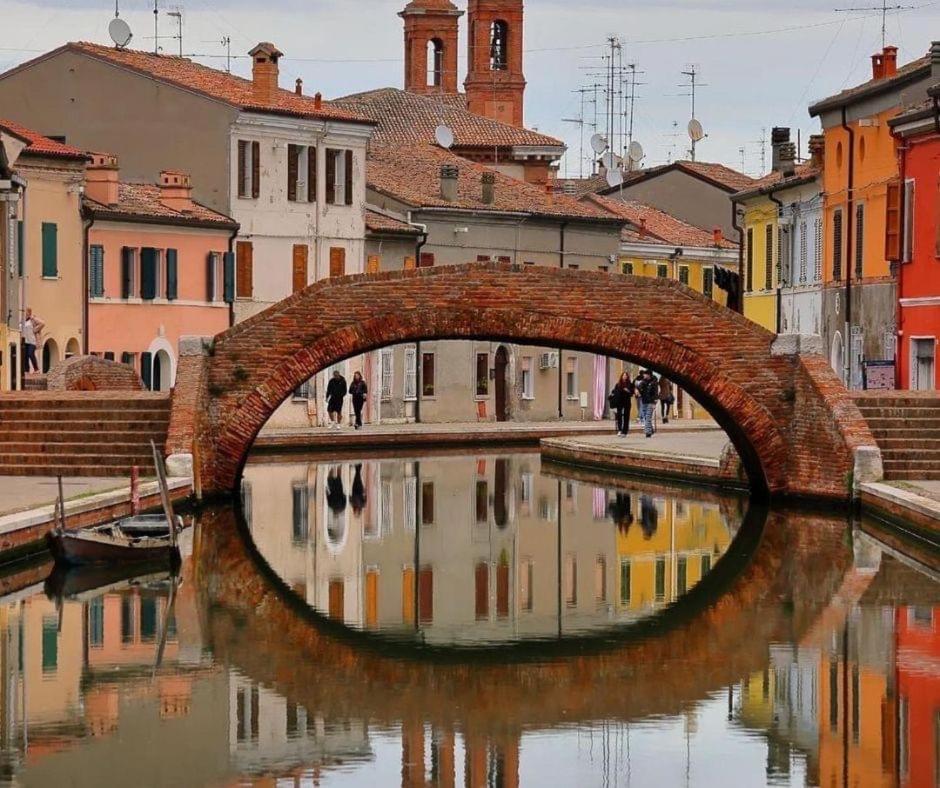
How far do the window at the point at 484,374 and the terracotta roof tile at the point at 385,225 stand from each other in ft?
15.6

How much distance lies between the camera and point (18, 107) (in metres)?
68.4

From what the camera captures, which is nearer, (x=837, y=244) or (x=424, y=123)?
(x=837, y=244)

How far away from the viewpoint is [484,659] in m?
25.7

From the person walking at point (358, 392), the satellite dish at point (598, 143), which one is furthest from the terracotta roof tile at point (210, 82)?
the satellite dish at point (598, 143)

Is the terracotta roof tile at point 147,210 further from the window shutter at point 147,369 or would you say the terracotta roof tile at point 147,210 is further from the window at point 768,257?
the window at point 768,257

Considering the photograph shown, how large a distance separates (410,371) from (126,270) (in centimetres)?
1349

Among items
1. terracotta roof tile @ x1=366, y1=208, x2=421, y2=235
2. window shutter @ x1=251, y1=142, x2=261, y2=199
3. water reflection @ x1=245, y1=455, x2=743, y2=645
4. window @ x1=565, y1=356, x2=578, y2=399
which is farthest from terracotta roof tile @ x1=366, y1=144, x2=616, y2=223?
water reflection @ x1=245, y1=455, x2=743, y2=645

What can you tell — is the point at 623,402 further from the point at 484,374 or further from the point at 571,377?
the point at 571,377

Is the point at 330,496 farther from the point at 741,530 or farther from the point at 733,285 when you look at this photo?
the point at 733,285

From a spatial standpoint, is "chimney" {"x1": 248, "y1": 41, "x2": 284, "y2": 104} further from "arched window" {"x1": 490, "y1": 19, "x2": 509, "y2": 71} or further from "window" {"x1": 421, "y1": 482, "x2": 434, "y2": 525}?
"arched window" {"x1": 490, "y1": 19, "x2": 509, "y2": 71}

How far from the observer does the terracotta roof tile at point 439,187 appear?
78.4 meters

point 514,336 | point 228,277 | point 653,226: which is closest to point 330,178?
point 228,277

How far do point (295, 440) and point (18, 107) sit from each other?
524 inches

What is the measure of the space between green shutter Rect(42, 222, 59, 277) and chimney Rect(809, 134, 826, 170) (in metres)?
19.0
